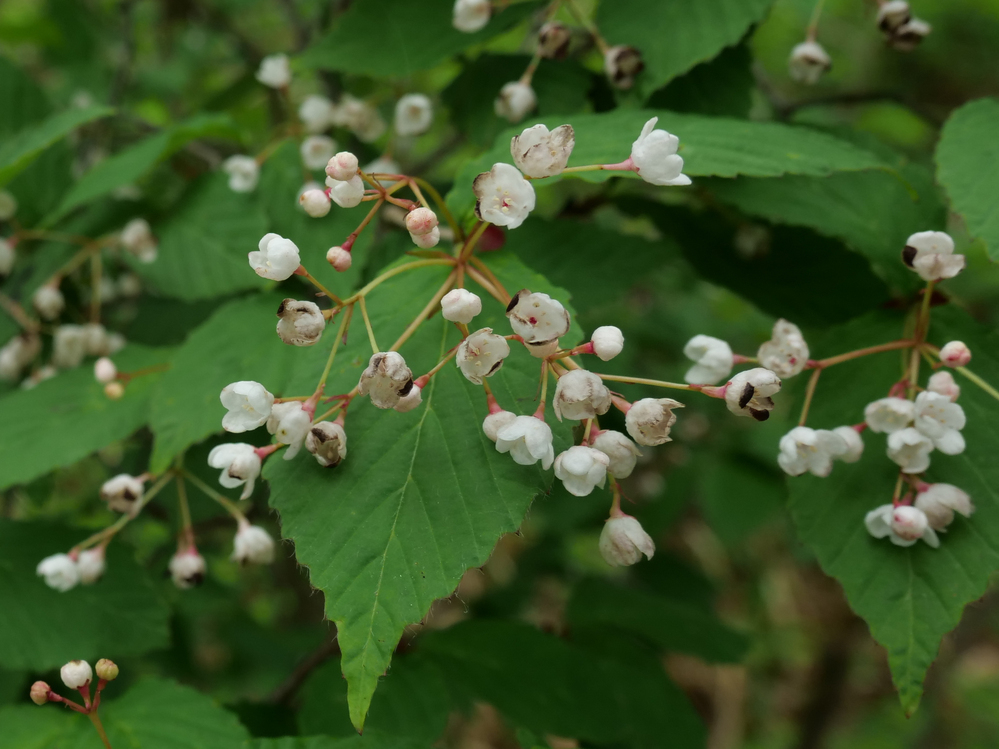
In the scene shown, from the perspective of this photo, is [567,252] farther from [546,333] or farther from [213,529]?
[213,529]

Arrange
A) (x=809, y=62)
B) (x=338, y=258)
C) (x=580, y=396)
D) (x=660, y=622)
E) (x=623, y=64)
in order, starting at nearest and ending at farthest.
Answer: (x=580, y=396)
(x=338, y=258)
(x=623, y=64)
(x=809, y=62)
(x=660, y=622)

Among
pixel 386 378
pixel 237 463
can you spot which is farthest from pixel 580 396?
pixel 237 463

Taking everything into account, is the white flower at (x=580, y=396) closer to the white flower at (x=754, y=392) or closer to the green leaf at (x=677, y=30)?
the white flower at (x=754, y=392)

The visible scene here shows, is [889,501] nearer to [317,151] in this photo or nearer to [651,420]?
[651,420]

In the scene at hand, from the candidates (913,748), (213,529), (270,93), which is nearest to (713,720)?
(913,748)

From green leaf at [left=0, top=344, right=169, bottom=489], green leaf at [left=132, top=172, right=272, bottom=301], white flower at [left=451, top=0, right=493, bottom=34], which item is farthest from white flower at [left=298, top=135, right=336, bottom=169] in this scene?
green leaf at [left=0, top=344, right=169, bottom=489]

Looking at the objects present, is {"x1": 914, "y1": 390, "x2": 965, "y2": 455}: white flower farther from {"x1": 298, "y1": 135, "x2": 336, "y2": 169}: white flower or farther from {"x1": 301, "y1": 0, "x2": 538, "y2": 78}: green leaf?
{"x1": 298, "y1": 135, "x2": 336, "y2": 169}: white flower
